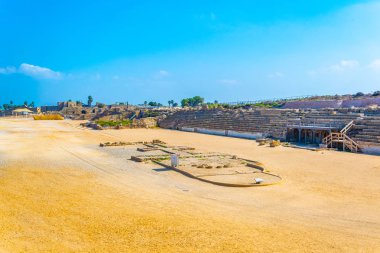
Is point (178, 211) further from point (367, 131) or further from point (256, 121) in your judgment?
point (256, 121)

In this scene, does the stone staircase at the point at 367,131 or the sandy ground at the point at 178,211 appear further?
the stone staircase at the point at 367,131

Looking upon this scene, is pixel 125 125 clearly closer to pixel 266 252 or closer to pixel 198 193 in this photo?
pixel 198 193

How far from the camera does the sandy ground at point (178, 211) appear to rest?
361 inches

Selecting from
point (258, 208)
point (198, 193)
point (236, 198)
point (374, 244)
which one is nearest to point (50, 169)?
point (198, 193)

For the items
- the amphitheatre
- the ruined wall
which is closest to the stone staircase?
the amphitheatre

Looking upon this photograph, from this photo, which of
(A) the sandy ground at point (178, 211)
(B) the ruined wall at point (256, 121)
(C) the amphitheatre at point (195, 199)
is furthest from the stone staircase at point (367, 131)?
(A) the sandy ground at point (178, 211)

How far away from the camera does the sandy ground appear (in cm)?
917

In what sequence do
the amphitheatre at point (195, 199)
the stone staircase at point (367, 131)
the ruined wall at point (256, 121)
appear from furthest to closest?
the ruined wall at point (256, 121), the stone staircase at point (367, 131), the amphitheatre at point (195, 199)

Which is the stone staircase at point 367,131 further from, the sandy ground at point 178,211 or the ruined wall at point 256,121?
the sandy ground at point 178,211

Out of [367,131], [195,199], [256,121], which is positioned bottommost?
[195,199]

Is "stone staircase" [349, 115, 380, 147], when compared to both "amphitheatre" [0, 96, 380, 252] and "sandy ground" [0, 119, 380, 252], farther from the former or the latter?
"sandy ground" [0, 119, 380, 252]

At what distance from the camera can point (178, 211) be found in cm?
1193

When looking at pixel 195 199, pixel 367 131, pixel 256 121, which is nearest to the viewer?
pixel 195 199

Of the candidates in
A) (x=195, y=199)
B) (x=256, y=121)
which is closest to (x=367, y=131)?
(x=256, y=121)
